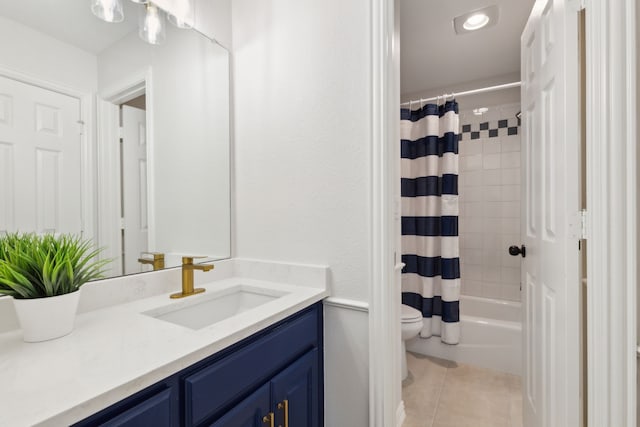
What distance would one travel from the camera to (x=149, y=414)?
0.61 meters

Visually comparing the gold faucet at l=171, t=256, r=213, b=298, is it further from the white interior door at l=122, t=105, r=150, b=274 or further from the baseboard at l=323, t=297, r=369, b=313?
the baseboard at l=323, t=297, r=369, b=313

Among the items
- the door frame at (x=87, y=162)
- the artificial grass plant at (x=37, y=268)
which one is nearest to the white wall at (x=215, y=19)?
the door frame at (x=87, y=162)

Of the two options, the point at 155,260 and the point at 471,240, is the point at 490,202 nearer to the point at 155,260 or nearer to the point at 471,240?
the point at 471,240

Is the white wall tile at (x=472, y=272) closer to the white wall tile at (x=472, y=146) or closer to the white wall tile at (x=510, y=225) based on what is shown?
the white wall tile at (x=510, y=225)

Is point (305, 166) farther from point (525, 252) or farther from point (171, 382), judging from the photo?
point (525, 252)

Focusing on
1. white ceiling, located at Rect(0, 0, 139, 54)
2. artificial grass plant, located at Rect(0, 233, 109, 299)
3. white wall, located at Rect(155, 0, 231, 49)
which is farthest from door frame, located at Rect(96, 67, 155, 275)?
white wall, located at Rect(155, 0, 231, 49)

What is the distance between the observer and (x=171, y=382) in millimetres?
654

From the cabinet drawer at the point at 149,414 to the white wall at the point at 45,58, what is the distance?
100 cm

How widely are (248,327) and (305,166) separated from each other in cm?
73

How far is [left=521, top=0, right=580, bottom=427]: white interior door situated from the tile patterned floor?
1.00 ft

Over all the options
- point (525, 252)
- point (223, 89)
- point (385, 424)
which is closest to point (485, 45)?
point (525, 252)

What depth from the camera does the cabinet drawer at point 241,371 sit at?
2.28ft

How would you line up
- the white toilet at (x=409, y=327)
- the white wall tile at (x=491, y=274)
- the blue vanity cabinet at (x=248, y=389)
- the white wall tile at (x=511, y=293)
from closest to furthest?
the blue vanity cabinet at (x=248, y=389) < the white toilet at (x=409, y=327) < the white wall tile at (x=511, y=293) < the white wall tile at (x=491, y=274)

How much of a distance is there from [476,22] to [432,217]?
1361 millimetres
